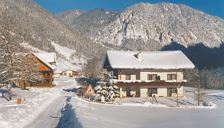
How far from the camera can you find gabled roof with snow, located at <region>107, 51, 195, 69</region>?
6756 cm

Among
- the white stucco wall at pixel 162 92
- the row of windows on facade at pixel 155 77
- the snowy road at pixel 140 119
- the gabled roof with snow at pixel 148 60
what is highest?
the gabled roof with snow at pixel 148 60

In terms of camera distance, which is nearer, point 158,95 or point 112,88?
point 112,88

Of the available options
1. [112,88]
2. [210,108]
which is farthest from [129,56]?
[210,108]

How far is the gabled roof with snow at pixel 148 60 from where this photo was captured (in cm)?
6756

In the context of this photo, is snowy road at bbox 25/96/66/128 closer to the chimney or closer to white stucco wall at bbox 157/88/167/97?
white stucco wall at bbox 157/88/167/97

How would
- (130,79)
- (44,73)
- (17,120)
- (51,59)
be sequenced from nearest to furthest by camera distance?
1. (17,120)
2. (130,79)
3. (44,73)
4. (51,59)

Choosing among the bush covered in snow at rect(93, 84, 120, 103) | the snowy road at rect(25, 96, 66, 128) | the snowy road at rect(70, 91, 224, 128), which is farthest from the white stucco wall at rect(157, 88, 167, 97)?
the snowy road at rect(25, 96, 66, 128)

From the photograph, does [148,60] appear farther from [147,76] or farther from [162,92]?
[162,92]

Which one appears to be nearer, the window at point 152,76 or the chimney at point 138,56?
the window at point 152,76

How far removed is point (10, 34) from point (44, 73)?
37593 mm

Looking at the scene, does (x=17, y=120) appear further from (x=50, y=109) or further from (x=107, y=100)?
(x=107, y=100)

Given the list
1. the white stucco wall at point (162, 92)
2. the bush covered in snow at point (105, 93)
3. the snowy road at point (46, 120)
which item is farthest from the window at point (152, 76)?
the snowy road at point (46, 120)

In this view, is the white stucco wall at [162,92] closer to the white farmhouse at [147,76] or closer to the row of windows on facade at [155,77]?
the white farmhouse at [147,76]

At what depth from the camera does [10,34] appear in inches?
2087
